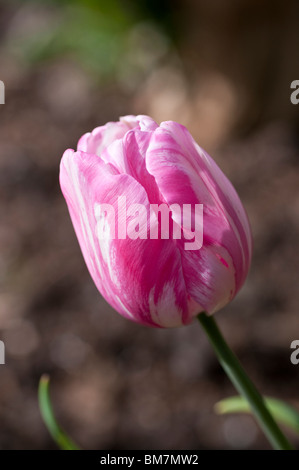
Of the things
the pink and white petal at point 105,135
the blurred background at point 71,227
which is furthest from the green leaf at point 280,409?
the blurred background at point 71,227

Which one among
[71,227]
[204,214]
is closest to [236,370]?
[204,214]

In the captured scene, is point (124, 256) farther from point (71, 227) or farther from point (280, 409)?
point (71, 227)

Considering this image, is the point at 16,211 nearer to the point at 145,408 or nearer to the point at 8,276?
the point at 8,276

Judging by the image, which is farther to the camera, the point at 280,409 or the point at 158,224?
the point at 280,409

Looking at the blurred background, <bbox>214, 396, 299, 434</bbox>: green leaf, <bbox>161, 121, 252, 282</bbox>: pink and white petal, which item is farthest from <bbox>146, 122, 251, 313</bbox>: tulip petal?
the blurred background

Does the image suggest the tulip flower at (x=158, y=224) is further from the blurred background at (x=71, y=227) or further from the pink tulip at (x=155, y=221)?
the blurred background at (x=71, y=227)
